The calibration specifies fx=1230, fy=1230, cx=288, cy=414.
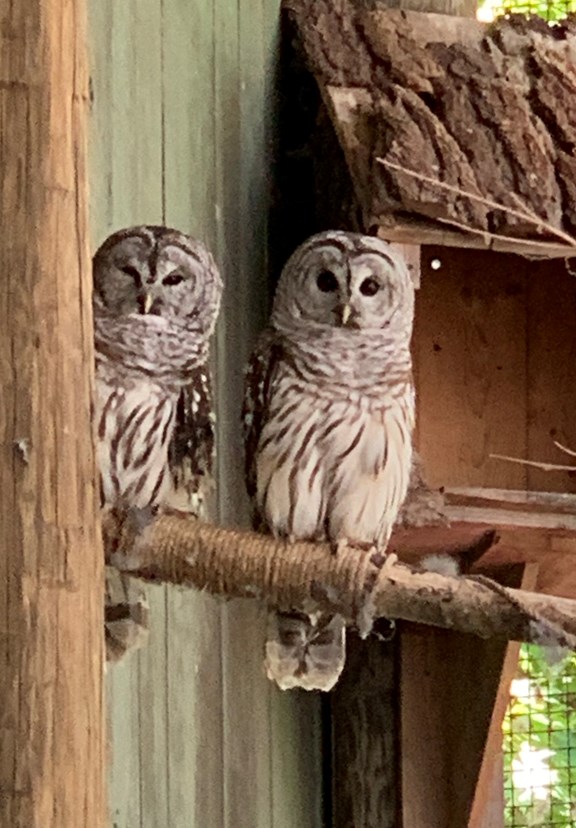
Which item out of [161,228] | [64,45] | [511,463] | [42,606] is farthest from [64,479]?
[511,463]

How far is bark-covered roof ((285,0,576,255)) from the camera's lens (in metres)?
1.68

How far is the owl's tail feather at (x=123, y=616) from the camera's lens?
1.41 m

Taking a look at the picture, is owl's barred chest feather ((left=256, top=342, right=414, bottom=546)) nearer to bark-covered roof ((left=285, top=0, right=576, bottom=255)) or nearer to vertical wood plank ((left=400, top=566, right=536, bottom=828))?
bark-covered roof ((left=285, top=0, right=576, bottom=255))

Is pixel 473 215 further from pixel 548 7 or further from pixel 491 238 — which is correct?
pixel 548 7

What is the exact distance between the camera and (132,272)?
1.42 m

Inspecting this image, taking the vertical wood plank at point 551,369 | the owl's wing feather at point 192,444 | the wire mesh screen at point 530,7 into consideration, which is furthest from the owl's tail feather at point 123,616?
the wire mesh screen at point 530,7

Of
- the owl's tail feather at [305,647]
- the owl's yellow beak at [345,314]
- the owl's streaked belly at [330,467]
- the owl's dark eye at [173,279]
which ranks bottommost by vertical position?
the owl's tail feather at [305,647]

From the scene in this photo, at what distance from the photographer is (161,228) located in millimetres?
1452

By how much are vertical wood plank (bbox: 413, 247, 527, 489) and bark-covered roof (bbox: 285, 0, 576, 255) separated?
37 cm

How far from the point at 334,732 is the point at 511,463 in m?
0.57

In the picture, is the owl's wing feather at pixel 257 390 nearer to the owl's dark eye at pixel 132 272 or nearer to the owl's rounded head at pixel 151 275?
the owl's rounded head at pixel 151 275

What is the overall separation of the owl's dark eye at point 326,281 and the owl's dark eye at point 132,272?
10.6 inches

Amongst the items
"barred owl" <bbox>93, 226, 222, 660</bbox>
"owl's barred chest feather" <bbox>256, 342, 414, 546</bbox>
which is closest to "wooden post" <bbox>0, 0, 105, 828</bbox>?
"barred owl" <bbox>93, 226, 222, 660</bbox>

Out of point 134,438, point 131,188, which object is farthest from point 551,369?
point 134,438
